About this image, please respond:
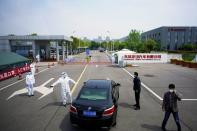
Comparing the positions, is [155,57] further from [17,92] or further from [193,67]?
[17,92]

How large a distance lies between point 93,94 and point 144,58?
32.2 metres

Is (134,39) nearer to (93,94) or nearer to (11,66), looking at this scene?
(11,66)

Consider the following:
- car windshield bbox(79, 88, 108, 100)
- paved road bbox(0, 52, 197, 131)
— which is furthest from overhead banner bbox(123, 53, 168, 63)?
car windshield bbox(79, 88, 108, 100)

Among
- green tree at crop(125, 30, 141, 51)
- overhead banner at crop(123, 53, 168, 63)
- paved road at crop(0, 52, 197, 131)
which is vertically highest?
green tree at crop(125, 30, 141, 51)

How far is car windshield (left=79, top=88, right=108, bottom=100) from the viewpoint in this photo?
26.6 feet

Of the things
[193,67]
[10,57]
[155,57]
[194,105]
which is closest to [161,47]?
[155,57]

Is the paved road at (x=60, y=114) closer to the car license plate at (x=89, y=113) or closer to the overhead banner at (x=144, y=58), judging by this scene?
the car license plate at (x=89, y=113)

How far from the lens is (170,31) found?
96.8 metres

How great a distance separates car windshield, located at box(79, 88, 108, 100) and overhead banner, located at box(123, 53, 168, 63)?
30533 millimetres

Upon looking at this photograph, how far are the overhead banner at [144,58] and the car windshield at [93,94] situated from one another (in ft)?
100

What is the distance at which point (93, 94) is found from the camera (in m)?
8.30

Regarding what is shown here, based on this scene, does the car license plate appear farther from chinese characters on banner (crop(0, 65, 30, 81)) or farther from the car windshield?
chinese characters on banner (crop(0, 65, 30, 81))

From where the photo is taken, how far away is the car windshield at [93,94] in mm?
8094

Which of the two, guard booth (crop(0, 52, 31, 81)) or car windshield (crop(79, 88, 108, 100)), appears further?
guard booth (crop(0, 52, 31, 81))
